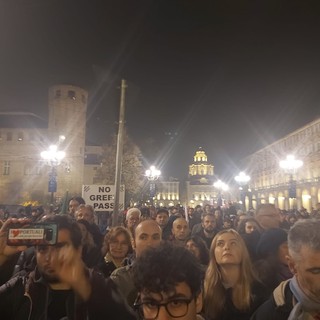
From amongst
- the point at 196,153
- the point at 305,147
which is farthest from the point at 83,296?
the point at 196,153

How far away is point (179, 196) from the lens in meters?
141

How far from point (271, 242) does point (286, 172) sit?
142 feet

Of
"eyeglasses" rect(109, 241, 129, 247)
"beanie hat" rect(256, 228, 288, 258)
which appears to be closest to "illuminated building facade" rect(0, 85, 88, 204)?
"eyeglasses" rect(109, 241, 129, 247)

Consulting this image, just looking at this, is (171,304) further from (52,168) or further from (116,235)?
(52,168)

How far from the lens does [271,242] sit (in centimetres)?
460

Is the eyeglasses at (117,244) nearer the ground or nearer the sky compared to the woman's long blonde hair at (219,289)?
nearer the sky

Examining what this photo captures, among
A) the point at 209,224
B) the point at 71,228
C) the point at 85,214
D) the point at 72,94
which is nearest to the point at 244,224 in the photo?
the point at 209,224

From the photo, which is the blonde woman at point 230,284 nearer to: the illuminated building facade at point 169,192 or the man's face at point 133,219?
the man's face at point 133,219

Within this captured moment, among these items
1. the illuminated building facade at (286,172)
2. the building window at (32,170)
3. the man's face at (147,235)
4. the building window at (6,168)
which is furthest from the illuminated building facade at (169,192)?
the man's face at (147,235)

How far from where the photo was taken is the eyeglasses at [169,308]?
2055 mm

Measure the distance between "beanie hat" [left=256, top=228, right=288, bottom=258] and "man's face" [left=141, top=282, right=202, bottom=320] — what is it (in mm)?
2695

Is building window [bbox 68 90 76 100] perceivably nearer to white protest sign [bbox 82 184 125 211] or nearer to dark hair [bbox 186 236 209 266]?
white protest sign [bbox 82 184 125 211]

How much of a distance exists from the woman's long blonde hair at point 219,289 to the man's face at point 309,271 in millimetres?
1193

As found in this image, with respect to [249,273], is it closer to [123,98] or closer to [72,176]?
[123,98]
